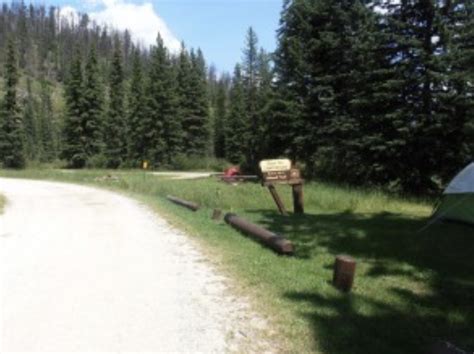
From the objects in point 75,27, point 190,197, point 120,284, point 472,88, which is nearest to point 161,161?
point 190,197

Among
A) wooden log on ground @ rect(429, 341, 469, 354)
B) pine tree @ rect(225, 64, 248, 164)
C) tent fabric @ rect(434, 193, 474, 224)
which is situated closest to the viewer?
wooden log on ground @ rect(429, 341, 469, 354)

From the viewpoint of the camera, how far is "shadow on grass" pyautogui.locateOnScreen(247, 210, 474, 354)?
5074mm

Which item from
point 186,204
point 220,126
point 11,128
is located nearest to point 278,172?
point 186,204

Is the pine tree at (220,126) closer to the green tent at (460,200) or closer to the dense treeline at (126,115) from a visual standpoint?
the dense treeline at (126,115)

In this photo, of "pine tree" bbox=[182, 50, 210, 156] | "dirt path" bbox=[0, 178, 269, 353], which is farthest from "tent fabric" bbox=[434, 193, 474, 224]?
"pine tree" bbox=[182, 50, 210, 156]

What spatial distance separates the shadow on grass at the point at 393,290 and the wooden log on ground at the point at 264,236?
0.31 metres

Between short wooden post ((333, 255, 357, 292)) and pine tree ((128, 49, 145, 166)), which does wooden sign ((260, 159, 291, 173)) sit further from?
pine tree ((128, 49, 145, 166))

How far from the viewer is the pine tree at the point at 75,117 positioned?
54263mm

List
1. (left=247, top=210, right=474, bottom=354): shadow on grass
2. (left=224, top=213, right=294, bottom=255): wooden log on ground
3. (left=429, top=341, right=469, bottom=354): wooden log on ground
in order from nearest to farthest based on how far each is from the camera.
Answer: (left=429, top=341, right=469, bottom=354): wooden log on ground < (left=247, top=210, right=474, bottom=354): shadow on grass < (left=224, top=213, right=294, bottom=255): wooden log on ground

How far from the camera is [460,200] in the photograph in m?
11.4

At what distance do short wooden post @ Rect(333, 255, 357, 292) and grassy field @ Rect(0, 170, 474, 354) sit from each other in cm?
13

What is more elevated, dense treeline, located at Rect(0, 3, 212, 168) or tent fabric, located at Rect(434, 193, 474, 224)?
dense treeline, located at Rect(0, 3, 212, 168)

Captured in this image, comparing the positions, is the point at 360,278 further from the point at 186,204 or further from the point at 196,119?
the point at 196,119

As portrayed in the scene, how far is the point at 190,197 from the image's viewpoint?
20.3m
